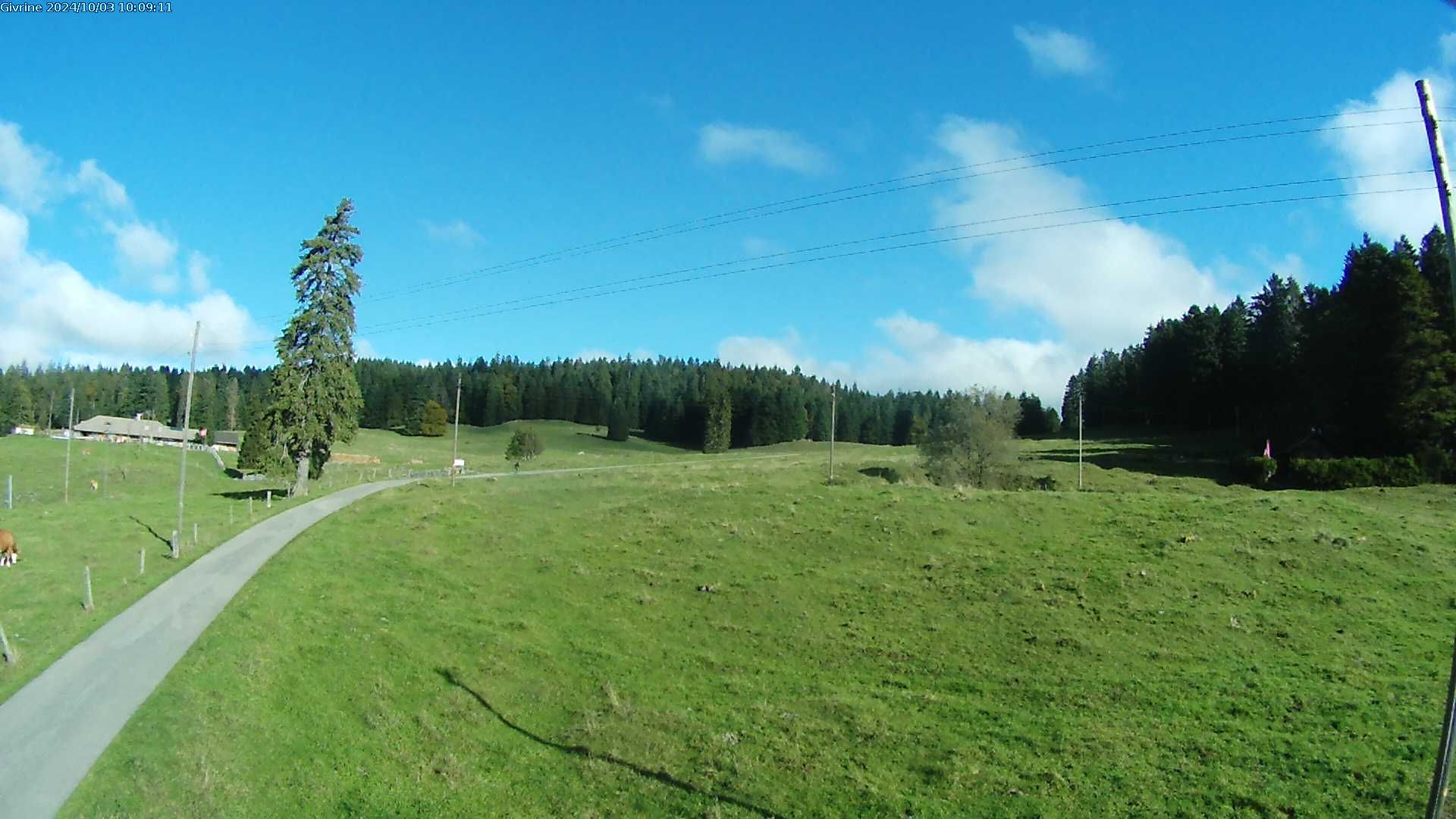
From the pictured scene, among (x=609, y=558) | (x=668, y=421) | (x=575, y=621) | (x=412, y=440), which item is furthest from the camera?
(x=668, y=421)

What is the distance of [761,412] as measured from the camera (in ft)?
509

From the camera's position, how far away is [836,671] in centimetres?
2277

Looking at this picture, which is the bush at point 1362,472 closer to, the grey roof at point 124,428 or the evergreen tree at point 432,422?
the evergreen tree at point 432,422

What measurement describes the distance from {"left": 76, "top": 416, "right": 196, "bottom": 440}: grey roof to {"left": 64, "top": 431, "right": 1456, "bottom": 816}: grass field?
456 feet

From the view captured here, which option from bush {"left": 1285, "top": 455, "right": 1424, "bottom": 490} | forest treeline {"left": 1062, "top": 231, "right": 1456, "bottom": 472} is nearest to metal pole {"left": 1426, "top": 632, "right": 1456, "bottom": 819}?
bush {"left": 1285, "top": 455, "right": 1424, "bottom": 490}

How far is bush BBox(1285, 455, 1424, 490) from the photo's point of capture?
5491cm

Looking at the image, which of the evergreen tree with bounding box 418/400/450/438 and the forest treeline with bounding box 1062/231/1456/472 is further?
the evergreen tree with bounding box 418/400/450/438

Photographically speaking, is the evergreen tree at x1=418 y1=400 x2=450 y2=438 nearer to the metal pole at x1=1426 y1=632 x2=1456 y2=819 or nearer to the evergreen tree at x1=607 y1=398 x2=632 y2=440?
the evergreen tree at x1=607 y1=398 x2=632 y2=440

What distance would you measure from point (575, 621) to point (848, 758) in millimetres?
13822

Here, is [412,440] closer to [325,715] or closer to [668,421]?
[668,421]

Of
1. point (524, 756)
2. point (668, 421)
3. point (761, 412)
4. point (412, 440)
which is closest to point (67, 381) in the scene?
point (412, 440)

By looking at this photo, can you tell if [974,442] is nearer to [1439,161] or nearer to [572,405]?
[1439,161]

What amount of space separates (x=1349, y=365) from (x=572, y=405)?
490ft

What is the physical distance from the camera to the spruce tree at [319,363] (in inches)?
2141
